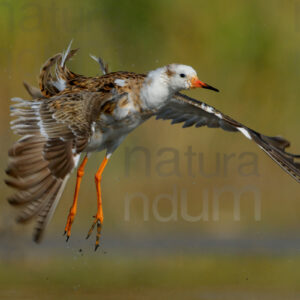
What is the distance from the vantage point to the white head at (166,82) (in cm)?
988

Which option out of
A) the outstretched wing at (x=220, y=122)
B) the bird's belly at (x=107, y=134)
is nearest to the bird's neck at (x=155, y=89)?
the bird's belly at (x=107, y=134)

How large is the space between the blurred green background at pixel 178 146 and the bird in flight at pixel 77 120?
341cm

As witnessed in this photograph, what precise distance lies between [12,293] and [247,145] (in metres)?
6.41

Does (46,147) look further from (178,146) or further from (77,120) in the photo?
(178,146)

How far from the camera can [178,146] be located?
1591 cm

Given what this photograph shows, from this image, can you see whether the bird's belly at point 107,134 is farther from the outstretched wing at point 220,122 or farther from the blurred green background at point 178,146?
the blurred green background at point 178,146

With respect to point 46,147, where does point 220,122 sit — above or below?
above

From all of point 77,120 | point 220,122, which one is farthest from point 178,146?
point 77,120

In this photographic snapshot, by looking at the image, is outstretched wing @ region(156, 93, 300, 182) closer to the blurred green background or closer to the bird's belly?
the bird's belly

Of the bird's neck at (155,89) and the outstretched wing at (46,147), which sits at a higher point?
the bird's neck at (155,89)

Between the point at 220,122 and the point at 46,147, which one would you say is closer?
the point at 46,147

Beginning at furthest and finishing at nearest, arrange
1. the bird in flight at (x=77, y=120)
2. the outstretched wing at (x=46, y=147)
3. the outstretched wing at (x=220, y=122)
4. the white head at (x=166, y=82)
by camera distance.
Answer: the outstretched wing at (x=220, y=122) → the white head at (x=166, y=82) → the bird in flight at (x=77, y=120) → the outstretched wing at (x=46, y=147)

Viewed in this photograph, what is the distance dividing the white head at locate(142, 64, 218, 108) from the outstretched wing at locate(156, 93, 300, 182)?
732 millimetres

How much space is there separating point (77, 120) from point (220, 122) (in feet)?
8.41
